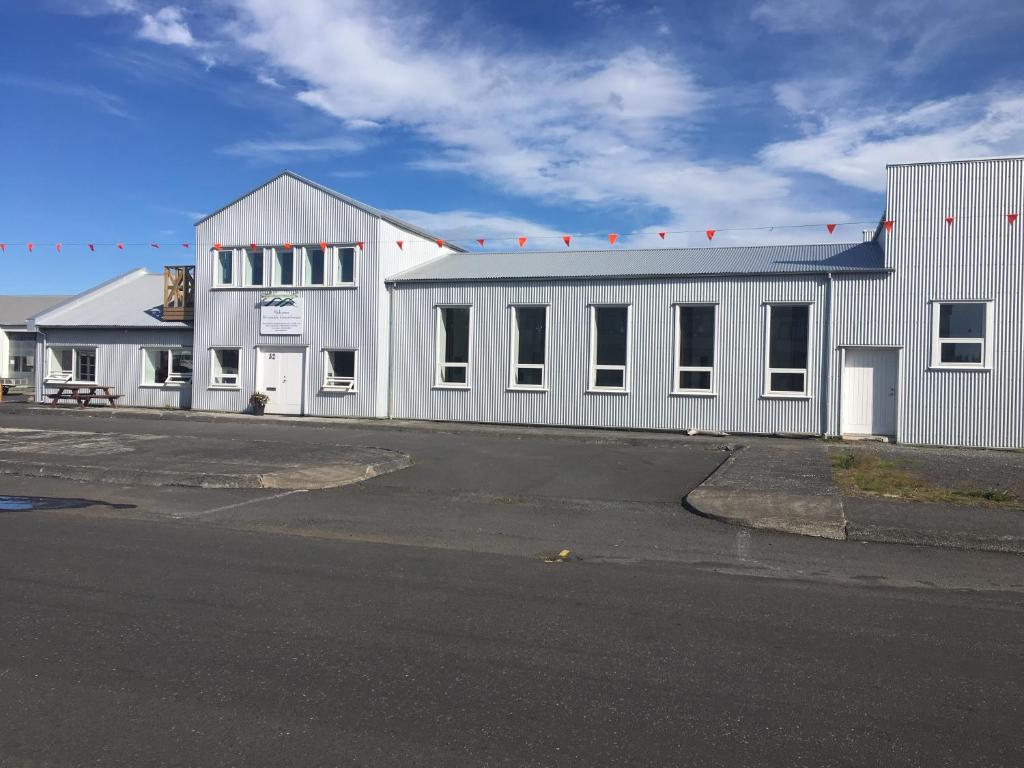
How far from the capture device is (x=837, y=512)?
10375 mm

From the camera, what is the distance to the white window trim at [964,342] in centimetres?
1930

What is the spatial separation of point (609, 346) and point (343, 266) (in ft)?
26.9

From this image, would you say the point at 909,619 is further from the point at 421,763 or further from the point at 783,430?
the point at 783,430

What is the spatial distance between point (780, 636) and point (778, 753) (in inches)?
78.2

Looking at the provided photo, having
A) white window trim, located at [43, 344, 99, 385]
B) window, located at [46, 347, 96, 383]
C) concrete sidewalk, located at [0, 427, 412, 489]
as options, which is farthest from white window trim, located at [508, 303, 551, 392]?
white window trim, located at [43, 344, 99, 385]

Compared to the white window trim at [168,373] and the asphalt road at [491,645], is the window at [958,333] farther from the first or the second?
the white window trim at [168,373]

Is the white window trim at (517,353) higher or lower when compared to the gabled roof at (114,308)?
lower

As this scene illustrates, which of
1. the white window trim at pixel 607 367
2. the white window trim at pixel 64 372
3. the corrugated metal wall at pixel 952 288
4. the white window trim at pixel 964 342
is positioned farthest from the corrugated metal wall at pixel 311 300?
the white window trim at pixel 964 342

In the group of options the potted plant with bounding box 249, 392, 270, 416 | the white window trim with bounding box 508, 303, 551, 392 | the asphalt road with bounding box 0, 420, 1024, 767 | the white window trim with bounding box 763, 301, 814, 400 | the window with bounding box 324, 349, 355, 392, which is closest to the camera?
the asphalt road with bounding box 0, 420, 1024, 767

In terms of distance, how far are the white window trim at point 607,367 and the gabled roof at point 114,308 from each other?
13427mm

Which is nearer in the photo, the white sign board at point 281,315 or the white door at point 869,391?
the white door at point 869,391

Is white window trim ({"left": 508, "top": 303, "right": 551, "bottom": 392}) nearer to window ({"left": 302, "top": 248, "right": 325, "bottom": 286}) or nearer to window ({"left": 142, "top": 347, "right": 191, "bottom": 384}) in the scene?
window ({"left": 302, "top": 248, "right": 325, "bottom": 286})

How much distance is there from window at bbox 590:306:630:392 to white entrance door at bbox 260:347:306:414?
8.71 meters

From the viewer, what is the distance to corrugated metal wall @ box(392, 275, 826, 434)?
2094 cm
